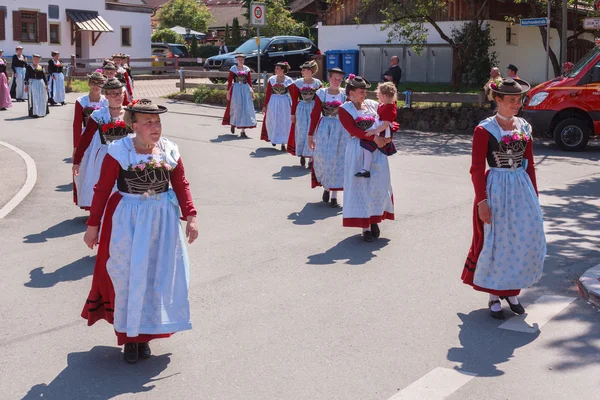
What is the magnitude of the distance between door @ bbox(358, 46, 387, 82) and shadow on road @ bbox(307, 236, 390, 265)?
88.9ft

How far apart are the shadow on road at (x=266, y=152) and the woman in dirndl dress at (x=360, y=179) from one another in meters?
6.98

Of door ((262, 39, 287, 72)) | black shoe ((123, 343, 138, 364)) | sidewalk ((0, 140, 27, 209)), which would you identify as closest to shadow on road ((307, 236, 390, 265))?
black shoe ((123, 343, 138, 364))

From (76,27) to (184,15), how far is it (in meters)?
24.1

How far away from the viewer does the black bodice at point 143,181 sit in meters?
5.72

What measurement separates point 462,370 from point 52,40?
4602 cm

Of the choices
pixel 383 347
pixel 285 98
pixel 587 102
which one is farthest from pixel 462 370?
pixel 587 102

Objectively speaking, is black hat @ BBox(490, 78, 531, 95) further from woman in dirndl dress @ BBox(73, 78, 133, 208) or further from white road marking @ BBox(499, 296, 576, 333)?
woman in dirndl dress @ BBox(73, 78, 133, 208)

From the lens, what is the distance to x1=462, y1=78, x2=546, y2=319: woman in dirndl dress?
263 inches

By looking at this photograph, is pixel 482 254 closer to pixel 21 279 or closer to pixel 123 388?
pixel 123 388

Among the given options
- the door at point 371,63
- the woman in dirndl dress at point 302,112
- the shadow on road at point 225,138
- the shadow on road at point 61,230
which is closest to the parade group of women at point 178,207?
the shadow on road at point 61,230

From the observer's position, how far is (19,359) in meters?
5.81

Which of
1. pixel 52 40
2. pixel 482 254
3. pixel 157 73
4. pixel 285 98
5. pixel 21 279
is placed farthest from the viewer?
pixel 52 40

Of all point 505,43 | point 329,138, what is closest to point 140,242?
point 329,138

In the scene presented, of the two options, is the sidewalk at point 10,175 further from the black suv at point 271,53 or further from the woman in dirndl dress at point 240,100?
the black suv at point 271,53
